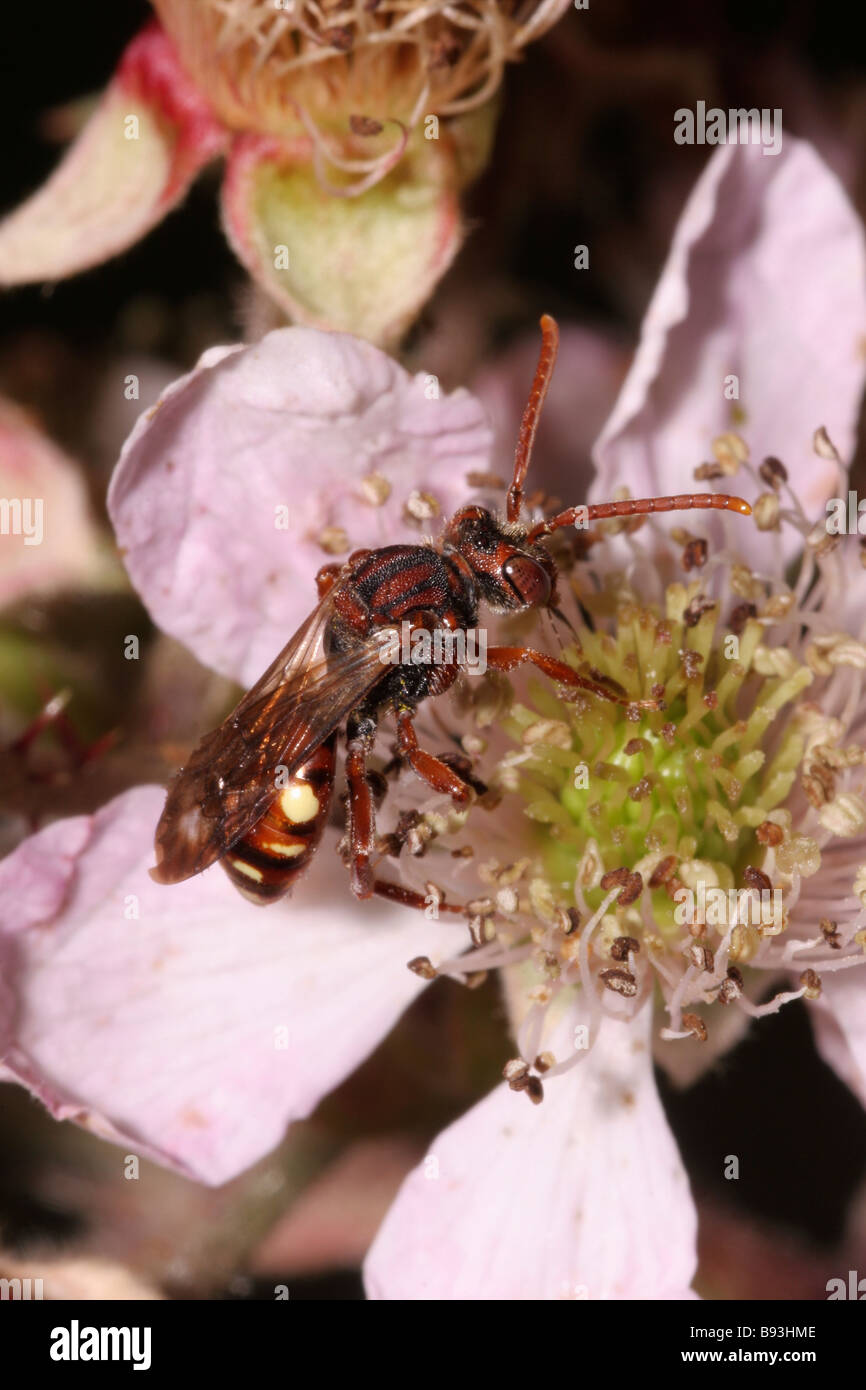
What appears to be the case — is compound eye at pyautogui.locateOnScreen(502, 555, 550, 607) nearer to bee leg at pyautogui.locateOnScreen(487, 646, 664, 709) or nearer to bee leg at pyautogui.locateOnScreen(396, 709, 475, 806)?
bee leg at pyautogui.locateOnScreen(487, 646, 664, 709)

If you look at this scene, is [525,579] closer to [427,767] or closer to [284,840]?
[427,767]

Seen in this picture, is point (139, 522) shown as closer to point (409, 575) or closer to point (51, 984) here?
point (409, 575)

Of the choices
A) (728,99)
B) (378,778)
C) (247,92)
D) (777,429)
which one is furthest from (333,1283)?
(728,99)

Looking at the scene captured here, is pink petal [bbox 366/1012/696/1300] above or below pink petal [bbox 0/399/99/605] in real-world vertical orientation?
below

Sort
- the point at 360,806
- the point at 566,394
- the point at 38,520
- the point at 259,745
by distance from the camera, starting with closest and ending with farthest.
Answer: the point at 259,745 → the point at 360,806 → the point at 38,520 → the point at 566,394

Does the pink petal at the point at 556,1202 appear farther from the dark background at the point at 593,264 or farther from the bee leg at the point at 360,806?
the bee leg at the point at 360,806

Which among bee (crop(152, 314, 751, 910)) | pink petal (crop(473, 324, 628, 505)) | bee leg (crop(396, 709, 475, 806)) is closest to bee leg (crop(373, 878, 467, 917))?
bee (crop(152, 314, 751, 910))

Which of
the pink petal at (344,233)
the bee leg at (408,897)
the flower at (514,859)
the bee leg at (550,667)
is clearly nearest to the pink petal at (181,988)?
the flower at (514,859)

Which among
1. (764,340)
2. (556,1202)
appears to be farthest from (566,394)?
(556,1202)

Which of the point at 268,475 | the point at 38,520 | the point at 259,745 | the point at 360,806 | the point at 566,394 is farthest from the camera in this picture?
the point at 566,394
